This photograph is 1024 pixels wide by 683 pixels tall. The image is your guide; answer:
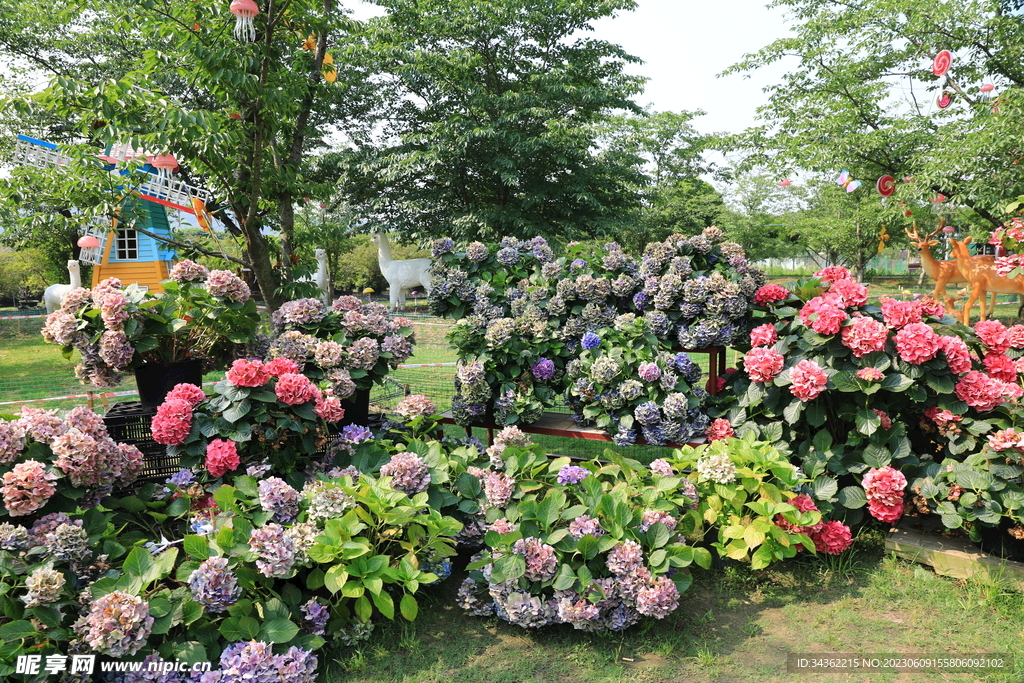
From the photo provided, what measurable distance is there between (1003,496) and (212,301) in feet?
11.2

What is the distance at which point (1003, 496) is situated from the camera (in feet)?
7.82

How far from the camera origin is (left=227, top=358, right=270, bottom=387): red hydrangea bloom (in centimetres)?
247

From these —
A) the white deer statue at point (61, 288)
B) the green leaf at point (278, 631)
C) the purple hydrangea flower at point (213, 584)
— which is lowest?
the green leaf at point (278, 631)

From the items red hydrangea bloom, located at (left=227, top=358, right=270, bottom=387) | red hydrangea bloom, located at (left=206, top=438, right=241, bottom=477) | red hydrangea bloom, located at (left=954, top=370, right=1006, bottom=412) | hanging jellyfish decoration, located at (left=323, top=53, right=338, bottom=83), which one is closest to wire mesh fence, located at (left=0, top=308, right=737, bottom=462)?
red hydrangea bloom, located at (left=227, top=358, right=270, bottom=387)

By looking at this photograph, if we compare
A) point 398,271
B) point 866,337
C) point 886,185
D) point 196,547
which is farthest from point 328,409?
point 398,271

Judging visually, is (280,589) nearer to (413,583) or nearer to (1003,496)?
(413,583)

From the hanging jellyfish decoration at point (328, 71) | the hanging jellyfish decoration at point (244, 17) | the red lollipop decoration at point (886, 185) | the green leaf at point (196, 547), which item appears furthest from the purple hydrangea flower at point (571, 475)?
the red lollipop decoration at point (886, 185)

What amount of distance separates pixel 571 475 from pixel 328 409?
108cm

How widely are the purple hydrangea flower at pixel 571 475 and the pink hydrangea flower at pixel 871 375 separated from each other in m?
1.23

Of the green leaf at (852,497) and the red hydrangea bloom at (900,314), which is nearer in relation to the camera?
the green leaf at (852,497)

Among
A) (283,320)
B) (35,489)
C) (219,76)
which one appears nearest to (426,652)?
(35,489)

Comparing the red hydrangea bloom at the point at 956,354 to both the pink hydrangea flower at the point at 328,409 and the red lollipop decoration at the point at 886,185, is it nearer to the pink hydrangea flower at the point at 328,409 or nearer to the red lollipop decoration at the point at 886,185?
the pink hydrangea flower at the point at 328,409

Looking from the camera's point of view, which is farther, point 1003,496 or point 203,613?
point 1003,496

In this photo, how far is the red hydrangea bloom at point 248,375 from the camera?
2.47m
